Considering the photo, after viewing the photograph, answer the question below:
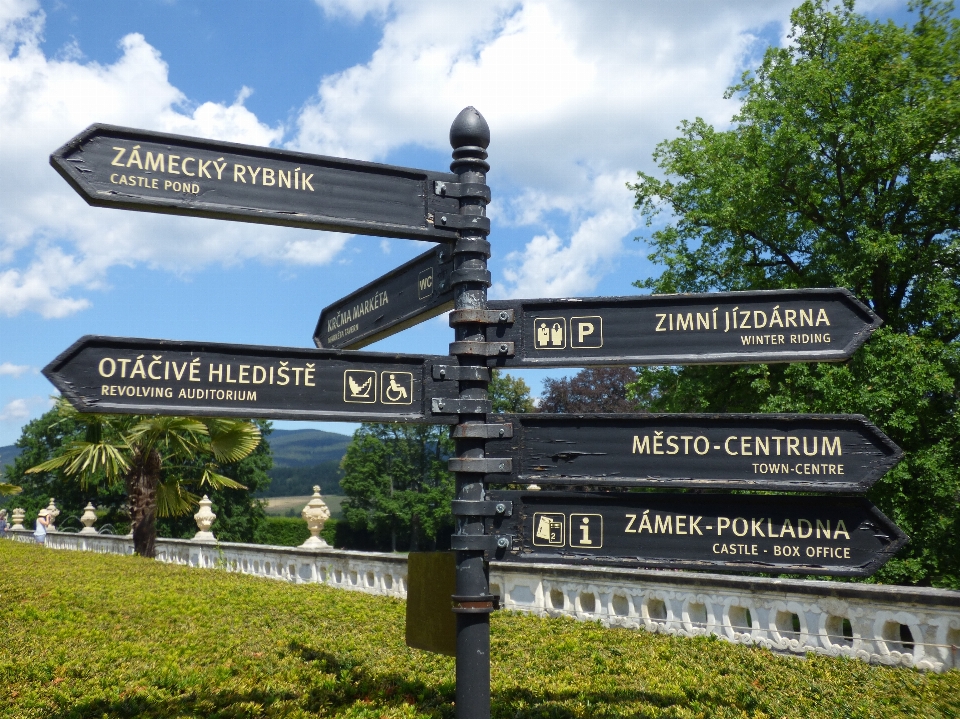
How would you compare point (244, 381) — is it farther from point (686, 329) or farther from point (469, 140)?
point (686, 329)

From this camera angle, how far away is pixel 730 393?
18.5 metres

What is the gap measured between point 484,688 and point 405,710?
5.89 feet

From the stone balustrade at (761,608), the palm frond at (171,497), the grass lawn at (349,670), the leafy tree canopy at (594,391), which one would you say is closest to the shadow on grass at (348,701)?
the grass lawn at (349,670)

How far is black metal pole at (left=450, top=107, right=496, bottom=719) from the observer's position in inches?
140

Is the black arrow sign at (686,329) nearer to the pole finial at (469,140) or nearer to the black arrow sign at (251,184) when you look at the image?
the black arrow sign at (251,184)

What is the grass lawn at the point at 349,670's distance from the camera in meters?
5.29

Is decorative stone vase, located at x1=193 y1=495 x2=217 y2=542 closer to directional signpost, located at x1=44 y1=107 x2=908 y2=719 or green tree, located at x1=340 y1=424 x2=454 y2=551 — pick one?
directional signpost, located at x1=44 y1=107 x2=908 y2=719

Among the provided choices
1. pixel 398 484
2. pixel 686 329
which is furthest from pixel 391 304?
pixel 398 484

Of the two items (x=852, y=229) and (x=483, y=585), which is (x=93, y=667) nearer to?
(x=483, y=585)

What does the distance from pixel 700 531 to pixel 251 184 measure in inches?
99.0

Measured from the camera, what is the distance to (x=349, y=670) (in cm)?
610

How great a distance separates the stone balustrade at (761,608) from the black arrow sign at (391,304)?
5320 mm

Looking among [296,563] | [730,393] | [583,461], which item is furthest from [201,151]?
[730,393]

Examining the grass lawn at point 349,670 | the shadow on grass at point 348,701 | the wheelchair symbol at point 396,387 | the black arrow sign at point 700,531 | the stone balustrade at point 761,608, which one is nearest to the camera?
the black arrow sign at point 700,531
